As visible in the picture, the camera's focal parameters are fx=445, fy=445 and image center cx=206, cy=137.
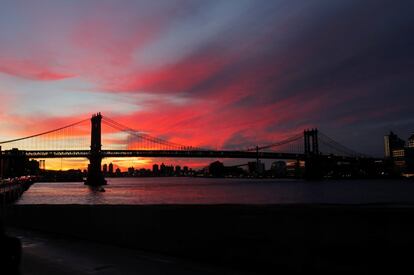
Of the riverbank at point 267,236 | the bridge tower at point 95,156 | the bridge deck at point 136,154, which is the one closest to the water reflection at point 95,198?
the bridge deck at point 136,154

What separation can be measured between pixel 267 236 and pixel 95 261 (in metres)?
4.54

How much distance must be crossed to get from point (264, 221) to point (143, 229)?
448cm

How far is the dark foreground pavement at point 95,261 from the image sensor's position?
10.4m

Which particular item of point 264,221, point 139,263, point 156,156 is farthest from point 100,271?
point 156,156

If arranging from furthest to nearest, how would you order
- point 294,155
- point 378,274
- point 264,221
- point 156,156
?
point 294,155, point 156,156, point 264,221, point 378,274

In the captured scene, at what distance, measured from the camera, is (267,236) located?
10805 millimetres

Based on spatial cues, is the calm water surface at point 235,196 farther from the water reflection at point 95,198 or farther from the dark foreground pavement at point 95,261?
the dark foreground pavement at point 95,261

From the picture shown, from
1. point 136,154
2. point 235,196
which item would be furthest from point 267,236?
point 136,154

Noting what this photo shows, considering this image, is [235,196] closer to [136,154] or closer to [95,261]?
[136,154]

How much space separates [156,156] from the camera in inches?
5335

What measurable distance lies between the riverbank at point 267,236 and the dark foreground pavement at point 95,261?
60 centimetres

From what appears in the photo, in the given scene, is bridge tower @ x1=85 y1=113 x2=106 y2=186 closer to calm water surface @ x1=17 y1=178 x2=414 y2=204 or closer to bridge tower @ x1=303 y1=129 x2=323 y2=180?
calm water surface @ x1=17 y1=178 x2=414 y2=204

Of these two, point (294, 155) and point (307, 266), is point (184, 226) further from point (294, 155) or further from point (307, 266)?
point (294, 155)

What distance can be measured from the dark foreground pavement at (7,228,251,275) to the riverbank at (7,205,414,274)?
0.60m
